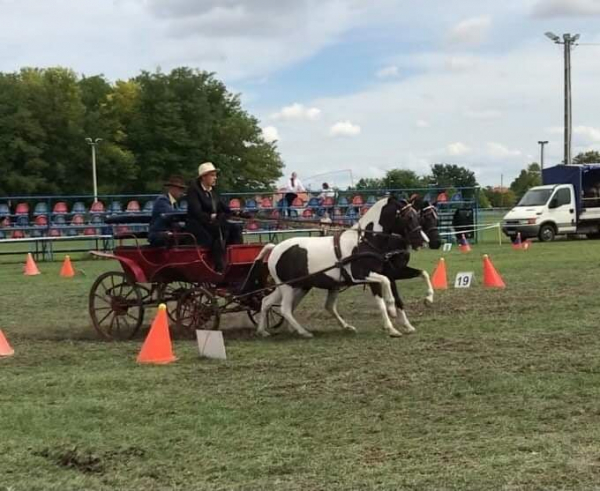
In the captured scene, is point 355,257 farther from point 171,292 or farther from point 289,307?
point 171,292

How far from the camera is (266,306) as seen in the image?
388 inches

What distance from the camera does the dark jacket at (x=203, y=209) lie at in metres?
9.73

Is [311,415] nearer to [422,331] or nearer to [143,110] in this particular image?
[422,331]

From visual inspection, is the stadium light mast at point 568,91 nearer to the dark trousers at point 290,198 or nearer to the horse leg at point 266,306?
the dark trousers at point 290,198

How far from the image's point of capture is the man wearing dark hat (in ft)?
32.7

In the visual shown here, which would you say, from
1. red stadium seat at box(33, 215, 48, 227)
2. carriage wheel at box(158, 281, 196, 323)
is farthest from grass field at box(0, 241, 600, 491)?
red stadium seat at box(33, 215, 48, 227)

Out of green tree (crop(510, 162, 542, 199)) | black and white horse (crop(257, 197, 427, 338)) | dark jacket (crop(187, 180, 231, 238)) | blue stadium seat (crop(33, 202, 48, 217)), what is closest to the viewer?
black and white horse (crop(257, 197, 427, 338))

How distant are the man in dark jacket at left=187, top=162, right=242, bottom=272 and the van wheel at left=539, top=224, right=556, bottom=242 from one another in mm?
22341

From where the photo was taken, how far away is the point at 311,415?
19.5 ft

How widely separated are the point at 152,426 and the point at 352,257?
13.8 ft

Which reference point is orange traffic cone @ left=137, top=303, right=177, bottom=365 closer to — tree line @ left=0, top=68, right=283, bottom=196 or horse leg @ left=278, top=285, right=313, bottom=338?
horse leg @ left=278, top=285, right=313, bottom=338

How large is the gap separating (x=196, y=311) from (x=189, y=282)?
15.8 inches

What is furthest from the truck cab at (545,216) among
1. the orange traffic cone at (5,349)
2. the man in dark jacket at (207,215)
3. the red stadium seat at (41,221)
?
the orange traffic cone at (5,349)

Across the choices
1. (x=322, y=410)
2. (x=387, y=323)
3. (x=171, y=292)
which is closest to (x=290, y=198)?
(x=171, y=292)
